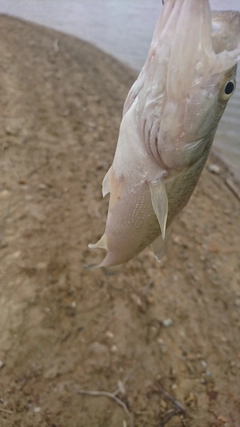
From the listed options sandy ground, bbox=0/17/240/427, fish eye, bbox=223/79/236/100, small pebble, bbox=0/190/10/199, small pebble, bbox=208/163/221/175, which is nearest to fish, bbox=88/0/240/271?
fish eye, bbox=223/79/236/100

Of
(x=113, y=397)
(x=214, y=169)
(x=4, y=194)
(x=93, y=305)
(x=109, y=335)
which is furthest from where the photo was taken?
(x=214, y=169)

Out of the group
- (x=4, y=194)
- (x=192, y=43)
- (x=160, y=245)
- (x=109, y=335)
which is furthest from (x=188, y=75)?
(x=4, y=194)

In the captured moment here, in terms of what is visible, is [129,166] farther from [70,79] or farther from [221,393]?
[70,79]

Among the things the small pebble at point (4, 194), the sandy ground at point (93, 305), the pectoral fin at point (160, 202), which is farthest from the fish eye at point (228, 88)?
the small pebble at point (4, 194)

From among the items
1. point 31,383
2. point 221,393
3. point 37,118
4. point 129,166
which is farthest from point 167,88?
point 37,118

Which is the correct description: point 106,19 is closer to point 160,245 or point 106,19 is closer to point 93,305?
point 93,305

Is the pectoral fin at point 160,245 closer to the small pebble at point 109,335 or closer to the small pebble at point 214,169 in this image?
the small pebble at point 109,335

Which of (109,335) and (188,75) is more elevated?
Result: (188,75)
